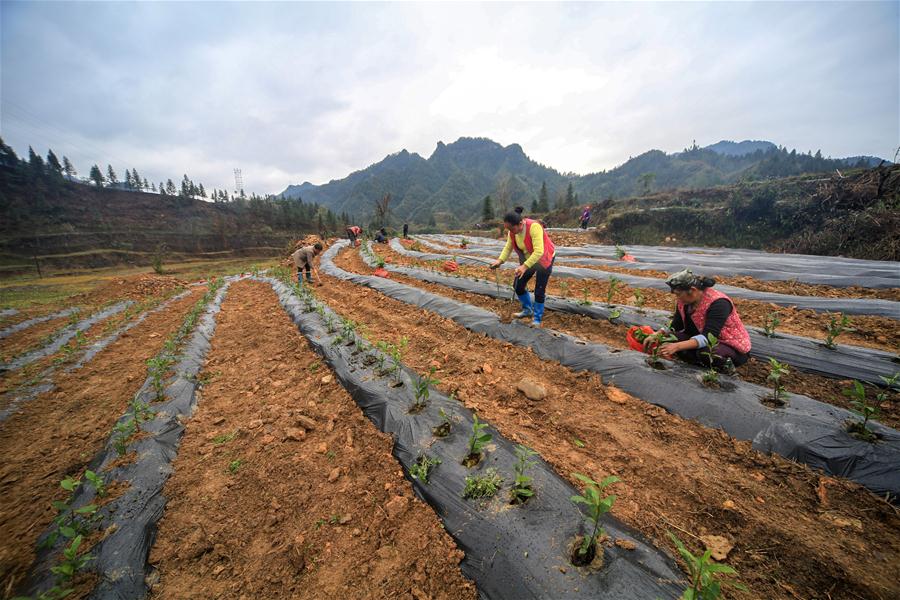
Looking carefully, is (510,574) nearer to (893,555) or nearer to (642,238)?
(893,555)

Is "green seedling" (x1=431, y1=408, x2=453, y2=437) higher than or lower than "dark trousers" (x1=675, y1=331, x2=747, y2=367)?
lower

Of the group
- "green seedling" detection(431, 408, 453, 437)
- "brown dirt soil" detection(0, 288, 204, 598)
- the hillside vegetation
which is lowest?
"brown dirt soil" detection(0, 288, 204, 598)

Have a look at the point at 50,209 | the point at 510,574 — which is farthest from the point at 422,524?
the point at 50,209

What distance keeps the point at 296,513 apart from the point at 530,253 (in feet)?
12.5

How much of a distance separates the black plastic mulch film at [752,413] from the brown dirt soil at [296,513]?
231cm

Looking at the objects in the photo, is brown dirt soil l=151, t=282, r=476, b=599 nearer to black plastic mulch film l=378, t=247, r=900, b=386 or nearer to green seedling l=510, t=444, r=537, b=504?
green seedling l=510, t=444, r=537, b=504

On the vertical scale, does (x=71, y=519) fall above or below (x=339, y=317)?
below

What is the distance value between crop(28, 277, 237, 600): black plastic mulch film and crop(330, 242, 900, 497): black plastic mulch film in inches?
148

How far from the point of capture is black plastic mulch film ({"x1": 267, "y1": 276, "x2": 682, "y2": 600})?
1.47 meters

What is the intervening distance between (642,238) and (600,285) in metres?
12.2

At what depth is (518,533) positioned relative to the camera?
1697 mm

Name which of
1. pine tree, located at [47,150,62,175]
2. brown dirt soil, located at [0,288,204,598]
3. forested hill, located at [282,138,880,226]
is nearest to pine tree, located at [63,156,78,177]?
pine tree, located at [47,150,62,175]

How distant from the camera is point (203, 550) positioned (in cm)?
195

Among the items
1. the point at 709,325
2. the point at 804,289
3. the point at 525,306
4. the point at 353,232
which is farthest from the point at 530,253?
the point at 353,232
